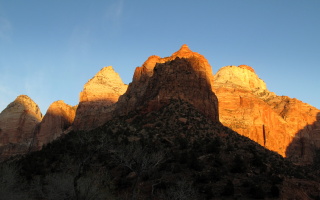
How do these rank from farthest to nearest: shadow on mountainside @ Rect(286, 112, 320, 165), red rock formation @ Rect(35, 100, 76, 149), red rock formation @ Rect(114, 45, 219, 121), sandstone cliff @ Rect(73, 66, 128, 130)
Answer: red rock formation @ Rect(35, 100, 76, 149)
shadow on mountainside @ Rect(286, 112, 320, 165)
sandstone cliff @ Rect(73, 66, 128, 130)
red rock formation @ Rect(114, 45, 219, 121)

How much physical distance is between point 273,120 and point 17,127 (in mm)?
85817

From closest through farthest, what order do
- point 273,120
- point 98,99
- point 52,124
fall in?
point 98,99 → point 273,120 → point 52,124

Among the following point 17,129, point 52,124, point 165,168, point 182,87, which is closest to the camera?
point 165,168

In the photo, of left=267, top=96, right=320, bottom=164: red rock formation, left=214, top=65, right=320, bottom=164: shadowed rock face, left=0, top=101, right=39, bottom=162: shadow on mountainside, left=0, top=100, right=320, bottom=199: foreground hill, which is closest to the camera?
left=0, top=100, right=320, bottom=199: foreground hill

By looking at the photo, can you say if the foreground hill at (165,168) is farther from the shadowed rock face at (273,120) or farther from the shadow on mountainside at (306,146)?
the shadow on mountainside at (306,146)

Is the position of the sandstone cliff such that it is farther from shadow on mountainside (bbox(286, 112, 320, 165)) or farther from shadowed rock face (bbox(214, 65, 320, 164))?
shadow on mountainside (bbox(286, 112, 320, 165))

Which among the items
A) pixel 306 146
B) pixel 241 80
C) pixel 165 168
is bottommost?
pixel 165 168

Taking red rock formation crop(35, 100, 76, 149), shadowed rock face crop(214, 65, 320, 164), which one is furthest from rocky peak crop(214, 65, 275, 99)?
red rock formation crop(35, 100, 76, 149)

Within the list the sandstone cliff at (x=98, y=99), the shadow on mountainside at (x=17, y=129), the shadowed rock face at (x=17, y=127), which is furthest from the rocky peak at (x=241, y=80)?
the shadowed rock face at (x=17, y=127)

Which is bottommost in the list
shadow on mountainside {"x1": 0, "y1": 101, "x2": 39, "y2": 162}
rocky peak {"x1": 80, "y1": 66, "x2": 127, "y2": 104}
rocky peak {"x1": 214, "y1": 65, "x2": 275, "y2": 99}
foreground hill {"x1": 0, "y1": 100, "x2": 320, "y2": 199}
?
foreground hill {"x1": 0, "y1": 100, "x2": 320, "y2": 199}

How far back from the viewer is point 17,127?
116 meters

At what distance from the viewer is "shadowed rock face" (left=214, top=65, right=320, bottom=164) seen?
97.8 m

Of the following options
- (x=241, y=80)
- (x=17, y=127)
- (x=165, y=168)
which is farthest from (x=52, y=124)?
(x=165, y=168)

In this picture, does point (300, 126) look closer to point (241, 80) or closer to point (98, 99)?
point (241, 80)
